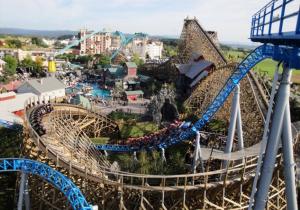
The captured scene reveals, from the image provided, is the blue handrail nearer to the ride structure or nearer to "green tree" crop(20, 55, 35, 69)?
the ride structure

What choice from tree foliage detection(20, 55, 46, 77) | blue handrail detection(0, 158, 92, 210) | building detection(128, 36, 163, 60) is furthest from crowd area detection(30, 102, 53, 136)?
building detection(128, 36, 163, 60)

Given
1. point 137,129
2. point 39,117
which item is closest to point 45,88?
point 137,129

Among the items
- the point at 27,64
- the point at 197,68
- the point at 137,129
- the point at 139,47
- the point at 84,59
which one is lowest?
the point at 137,129

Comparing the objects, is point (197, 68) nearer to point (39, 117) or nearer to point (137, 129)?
point (137, 129)

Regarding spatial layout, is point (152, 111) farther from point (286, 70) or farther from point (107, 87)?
point (286, 70)

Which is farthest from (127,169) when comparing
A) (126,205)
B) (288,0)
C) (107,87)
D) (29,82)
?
(107,87)

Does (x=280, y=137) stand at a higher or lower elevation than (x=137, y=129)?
higher

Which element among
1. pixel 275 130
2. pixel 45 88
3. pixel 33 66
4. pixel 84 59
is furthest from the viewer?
pixel 84 59
